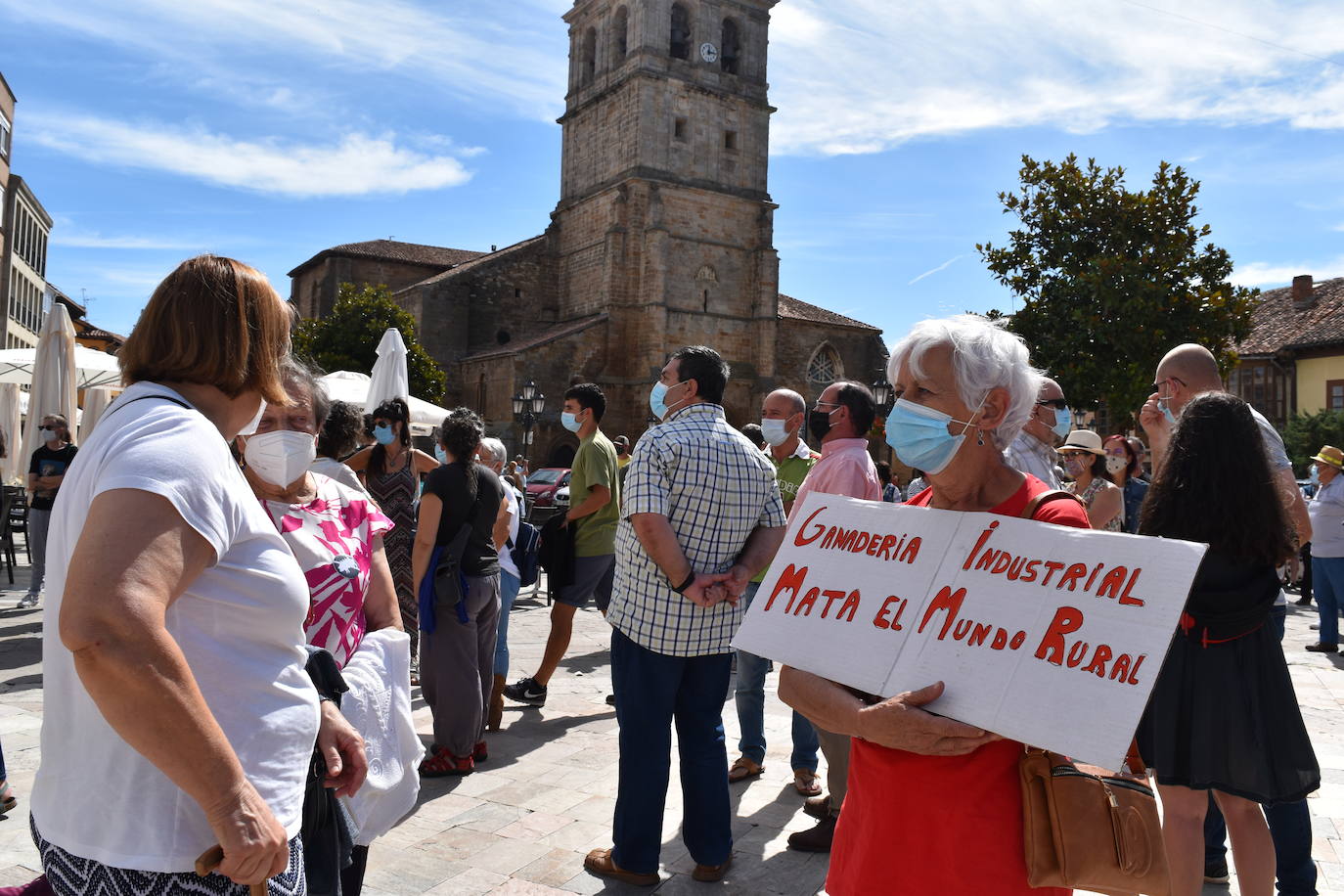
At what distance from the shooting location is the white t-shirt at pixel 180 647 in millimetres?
1615

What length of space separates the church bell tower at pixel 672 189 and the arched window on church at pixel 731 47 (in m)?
0.06

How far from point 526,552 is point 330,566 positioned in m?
4.33

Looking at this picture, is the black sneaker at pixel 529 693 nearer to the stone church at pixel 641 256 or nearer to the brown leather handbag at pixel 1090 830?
the brown leather handbag at pixel 1090 830

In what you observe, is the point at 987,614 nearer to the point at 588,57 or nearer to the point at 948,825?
the point at 948,825

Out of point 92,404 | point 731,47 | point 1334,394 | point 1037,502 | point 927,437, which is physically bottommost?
point 1037,502

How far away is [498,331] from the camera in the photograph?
43.7 meters

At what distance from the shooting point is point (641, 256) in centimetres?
3900

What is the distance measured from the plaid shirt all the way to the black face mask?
0.89 metres

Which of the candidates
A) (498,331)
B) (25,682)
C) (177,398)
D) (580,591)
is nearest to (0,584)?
(25,682)

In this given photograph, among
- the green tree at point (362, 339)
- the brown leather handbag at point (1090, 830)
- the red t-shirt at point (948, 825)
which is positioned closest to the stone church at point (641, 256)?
the green tree at point (362, 339)

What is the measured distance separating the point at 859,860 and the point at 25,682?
6.41m

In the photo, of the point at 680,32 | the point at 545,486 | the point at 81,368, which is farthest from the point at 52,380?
the point at 680,32

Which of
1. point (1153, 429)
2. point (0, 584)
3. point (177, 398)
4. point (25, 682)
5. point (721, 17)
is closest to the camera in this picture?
point (177, 398)

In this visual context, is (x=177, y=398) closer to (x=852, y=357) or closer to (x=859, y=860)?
A: (x=859, y=860)
